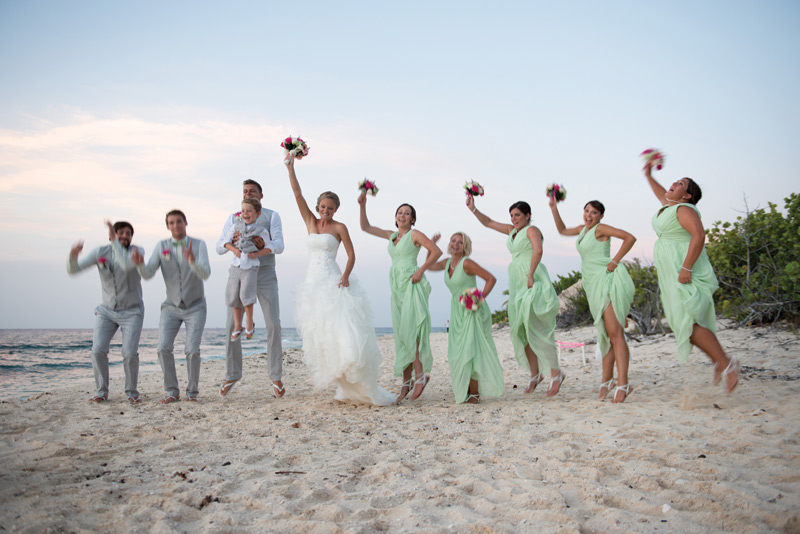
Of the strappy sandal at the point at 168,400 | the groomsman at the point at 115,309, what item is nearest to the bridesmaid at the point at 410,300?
the strappy sandal at the point at 168,400

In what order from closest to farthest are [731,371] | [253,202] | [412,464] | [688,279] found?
[412,464] < [731,371] < [688,279] < [253,202]

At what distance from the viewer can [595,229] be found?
20.0 feet

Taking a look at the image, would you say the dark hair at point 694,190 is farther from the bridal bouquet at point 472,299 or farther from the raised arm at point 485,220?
the bridal bouquet at point 472,299

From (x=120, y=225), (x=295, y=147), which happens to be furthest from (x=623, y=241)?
(x=120, y=225)

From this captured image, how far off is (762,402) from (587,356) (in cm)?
562

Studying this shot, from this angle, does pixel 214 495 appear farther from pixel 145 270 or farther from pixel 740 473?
pixel 145 270

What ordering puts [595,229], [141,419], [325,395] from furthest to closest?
[325,395] → [595,229] → [141,419]

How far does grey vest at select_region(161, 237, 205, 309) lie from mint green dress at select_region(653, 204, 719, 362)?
5.36m

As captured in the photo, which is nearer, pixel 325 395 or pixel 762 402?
pixel 762 402

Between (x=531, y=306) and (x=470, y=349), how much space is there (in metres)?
0.99

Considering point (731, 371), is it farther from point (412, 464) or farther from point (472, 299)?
point (412, 464)

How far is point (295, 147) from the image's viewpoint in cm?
640

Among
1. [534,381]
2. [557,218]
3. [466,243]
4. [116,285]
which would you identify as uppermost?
[557,218]

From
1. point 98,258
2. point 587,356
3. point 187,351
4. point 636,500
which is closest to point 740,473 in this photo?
point 636,500
